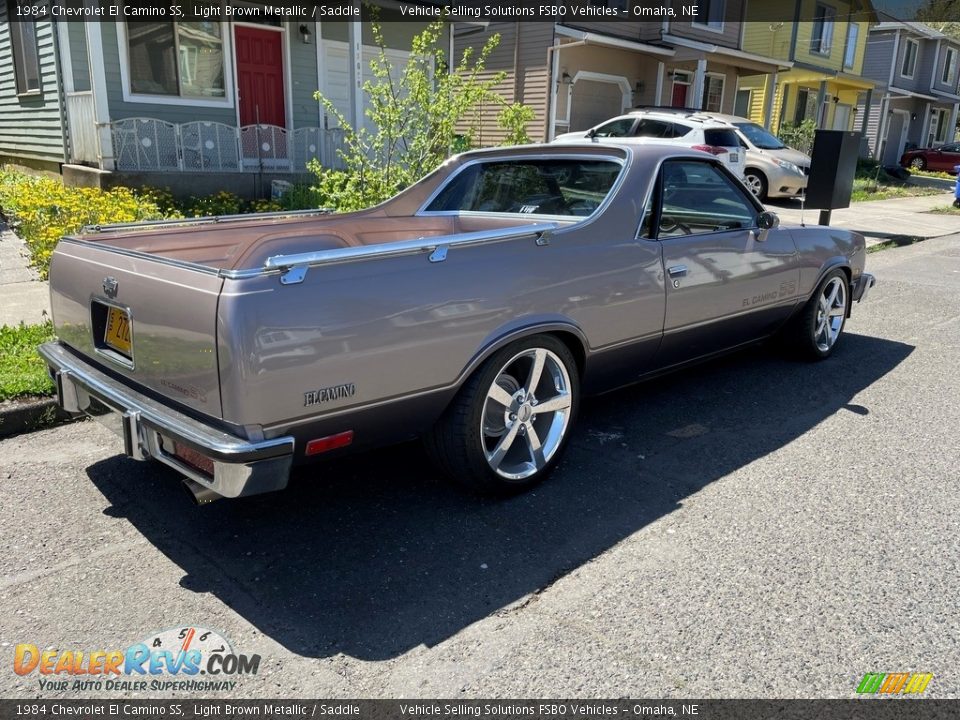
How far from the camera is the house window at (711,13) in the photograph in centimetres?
2261

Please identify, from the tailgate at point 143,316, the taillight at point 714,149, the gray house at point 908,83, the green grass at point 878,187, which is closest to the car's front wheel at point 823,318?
the tailgate at point 143,316

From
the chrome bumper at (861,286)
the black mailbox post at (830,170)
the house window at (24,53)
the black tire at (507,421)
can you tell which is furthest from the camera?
the house window at (24,53)

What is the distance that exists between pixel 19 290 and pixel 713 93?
22.5m

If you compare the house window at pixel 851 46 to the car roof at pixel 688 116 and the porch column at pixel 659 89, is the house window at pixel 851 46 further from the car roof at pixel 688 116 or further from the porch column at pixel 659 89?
the car roof at pixel 688 116

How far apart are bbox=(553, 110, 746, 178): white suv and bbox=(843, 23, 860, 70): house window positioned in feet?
62.9

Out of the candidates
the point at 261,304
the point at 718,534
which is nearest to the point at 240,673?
the point at 261,304

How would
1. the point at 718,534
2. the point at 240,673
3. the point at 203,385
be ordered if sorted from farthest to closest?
the point at 718,534 < the point at 203,385 < the point at 240,673

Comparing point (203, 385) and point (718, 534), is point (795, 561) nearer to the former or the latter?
point (718, 534)

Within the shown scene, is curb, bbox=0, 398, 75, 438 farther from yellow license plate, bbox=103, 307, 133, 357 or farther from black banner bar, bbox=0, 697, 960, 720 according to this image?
black banner bar, bbox=0, 697, 960, 720

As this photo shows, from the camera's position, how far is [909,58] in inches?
1518

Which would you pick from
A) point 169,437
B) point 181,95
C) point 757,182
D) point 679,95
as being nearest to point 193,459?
point 169,437

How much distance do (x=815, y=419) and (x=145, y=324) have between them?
12.7ft

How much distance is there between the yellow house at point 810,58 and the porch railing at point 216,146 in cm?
1780

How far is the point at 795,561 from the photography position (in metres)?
3.20
